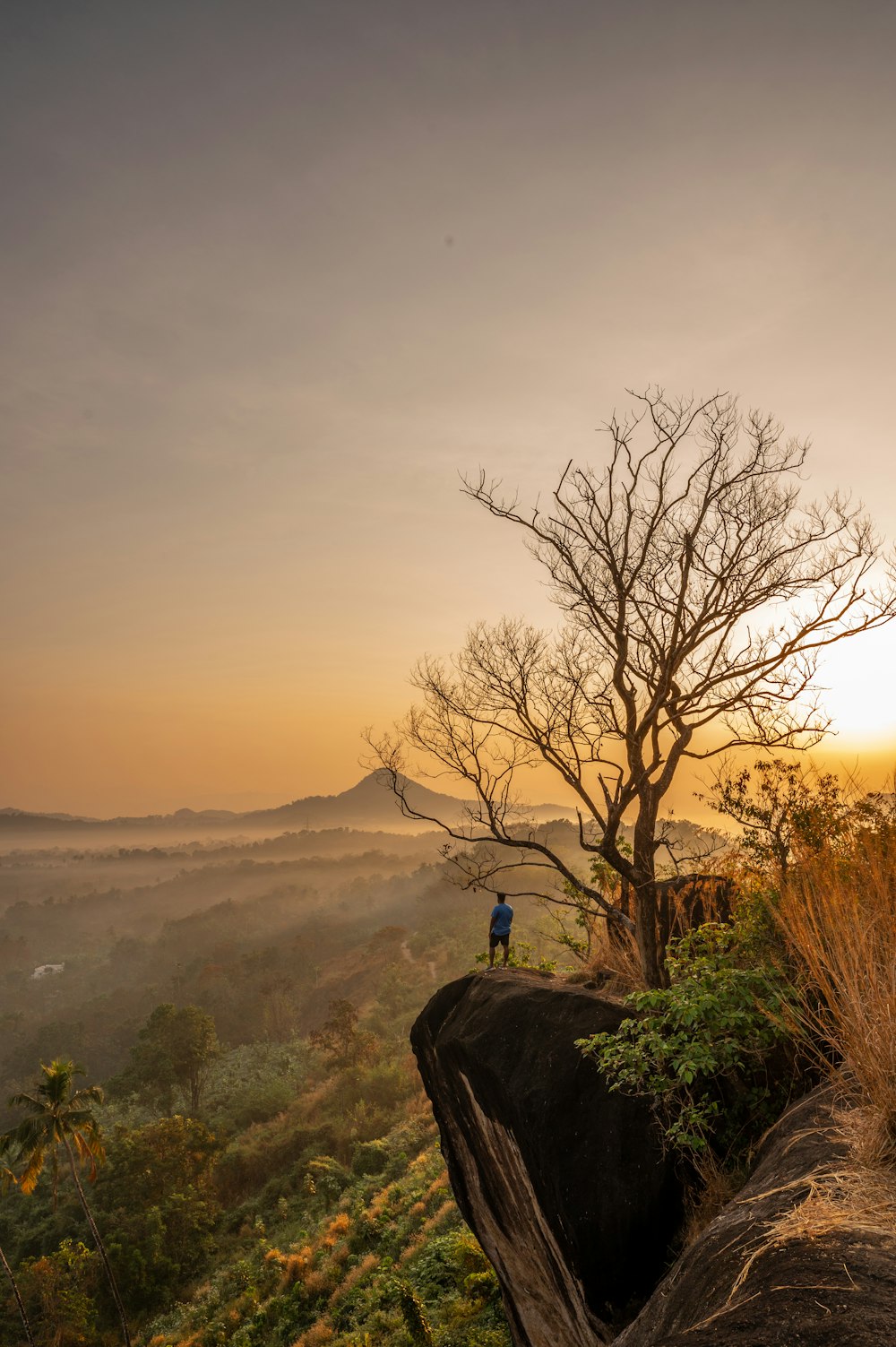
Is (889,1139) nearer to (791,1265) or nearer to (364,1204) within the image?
(791,1265)

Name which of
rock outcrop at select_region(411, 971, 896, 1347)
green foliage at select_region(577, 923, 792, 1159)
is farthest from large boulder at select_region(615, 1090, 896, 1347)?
green foliage at select_region(577, 923, 792, 1159)

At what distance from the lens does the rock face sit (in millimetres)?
5992

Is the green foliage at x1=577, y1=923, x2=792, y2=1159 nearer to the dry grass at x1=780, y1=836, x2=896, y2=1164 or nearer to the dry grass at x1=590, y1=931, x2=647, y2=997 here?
the dry grass at x1=780, y1=836, x2=896, y2=1164

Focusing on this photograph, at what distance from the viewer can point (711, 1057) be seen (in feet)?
17.7

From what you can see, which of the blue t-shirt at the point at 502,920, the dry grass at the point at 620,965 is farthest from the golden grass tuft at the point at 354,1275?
the dry grass at the point at 620,965

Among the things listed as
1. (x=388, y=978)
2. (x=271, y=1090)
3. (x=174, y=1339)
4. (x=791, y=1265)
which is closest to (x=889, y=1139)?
(x=791, y=1265)

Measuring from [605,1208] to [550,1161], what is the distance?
66 centimetres

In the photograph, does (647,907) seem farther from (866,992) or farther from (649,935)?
(866,992)

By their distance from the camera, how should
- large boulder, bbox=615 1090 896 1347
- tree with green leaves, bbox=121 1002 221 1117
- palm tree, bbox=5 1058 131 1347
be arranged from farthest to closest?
tree with green leaves, bbox=121 1002 221 1117 < palm tree, bbox=5 1058 131 1347 < large boulder, bbox=615 1090 896 1347

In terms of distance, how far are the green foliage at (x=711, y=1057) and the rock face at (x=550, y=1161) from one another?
1.54 ft

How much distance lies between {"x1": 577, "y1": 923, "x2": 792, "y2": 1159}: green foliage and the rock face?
1.54 feet

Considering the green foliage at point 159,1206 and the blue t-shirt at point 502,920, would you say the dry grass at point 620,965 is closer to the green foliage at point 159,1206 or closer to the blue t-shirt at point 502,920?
the blue t-shirt at point 502,920

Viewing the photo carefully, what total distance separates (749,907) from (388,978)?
217ft

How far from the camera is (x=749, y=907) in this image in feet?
23.5
